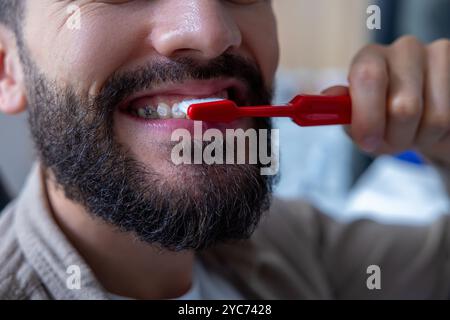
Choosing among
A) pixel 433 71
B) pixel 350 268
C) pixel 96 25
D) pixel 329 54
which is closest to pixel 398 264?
pixel 350 268

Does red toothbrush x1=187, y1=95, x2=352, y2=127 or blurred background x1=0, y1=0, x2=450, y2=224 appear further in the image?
blurred background x1=0, y1=0, x2=450, y2=224

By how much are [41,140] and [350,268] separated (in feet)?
1.54

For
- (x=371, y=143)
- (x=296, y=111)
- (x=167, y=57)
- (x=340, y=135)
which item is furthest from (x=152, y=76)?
(x=340, y=135)

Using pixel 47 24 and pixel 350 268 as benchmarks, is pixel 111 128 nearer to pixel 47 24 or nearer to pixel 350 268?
pixel 47 24

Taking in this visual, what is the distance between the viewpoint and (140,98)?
52cm

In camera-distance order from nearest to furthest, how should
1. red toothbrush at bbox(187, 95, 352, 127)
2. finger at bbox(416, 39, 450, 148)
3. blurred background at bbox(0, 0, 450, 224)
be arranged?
red toothbrush at bbox(187, 95, 352, 127), finger at bbox(416, 39, 450, 148), blurred background at bbox(0, 0, 450, 224)

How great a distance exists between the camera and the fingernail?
567mm

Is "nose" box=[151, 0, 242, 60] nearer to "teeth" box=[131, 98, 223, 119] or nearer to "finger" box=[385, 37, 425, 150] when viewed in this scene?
"teeth" box=[131, 98, 223, 119]

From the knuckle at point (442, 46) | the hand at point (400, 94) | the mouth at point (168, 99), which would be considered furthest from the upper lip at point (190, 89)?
the knuckle at point (442, 46)

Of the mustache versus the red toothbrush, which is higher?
the mustache

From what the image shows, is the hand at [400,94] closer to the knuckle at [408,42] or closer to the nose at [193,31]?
the knuckle at [408,42]

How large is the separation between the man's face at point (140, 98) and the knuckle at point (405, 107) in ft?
0.51

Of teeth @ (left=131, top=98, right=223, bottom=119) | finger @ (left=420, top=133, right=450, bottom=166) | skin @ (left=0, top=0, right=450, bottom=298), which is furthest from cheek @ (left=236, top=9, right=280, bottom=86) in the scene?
finger @ (left=420, top=133, right=450, bottom=166)

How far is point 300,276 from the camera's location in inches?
28.9
